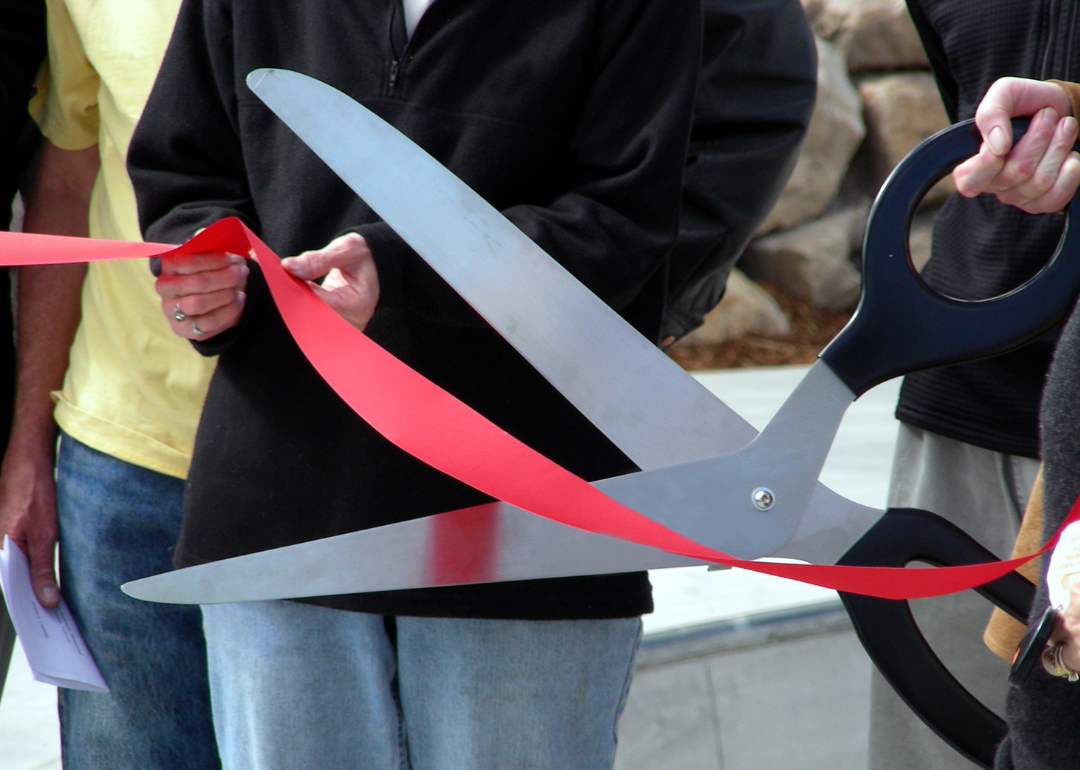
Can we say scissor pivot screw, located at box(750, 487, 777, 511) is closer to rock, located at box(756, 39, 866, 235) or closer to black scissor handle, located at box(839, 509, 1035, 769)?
black scissor handle, located at box(839, 509, 1035, 769)

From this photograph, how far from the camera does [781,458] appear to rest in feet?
1.74

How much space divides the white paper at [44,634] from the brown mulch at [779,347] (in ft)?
12.6

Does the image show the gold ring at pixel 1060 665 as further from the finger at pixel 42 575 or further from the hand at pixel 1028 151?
the finger at pixel 42 575

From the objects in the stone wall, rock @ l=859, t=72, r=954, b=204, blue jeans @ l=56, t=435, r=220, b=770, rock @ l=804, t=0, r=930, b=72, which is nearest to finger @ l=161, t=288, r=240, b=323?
blue jeans @ l=56, t=435, r=220, b=770

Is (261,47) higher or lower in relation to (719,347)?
higher

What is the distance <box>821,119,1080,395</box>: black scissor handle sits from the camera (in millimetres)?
502

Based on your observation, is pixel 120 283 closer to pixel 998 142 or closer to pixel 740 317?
pixel 998 142

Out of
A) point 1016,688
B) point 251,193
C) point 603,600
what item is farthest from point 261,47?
point 1016,688

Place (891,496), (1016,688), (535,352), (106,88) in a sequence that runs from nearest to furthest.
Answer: (1016,688)
(535,352)
(106,88)
(891,496)

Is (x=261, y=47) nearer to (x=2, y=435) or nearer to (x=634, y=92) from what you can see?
(x=634, y=92)

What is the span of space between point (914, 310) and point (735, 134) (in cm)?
56

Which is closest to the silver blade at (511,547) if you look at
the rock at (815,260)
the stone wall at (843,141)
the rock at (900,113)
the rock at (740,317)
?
the rock at (740,317)

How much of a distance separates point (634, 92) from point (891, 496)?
520 mm

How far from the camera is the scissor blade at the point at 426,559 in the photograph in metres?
0.53
